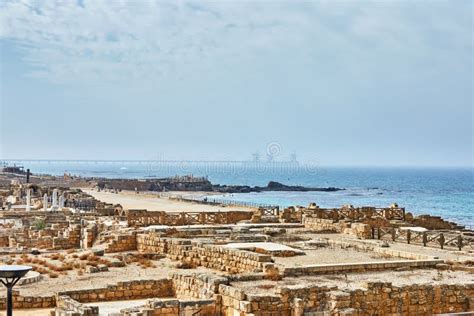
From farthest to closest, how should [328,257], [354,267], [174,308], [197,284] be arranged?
1. [328,257]
2. [354,267]
3. [197,284]
4. [174,308]

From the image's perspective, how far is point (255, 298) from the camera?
1279cm

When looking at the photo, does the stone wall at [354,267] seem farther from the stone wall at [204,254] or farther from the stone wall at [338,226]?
the stone wall at [338,226]

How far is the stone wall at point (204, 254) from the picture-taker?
17.9m

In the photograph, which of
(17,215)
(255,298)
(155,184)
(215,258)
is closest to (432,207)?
(155,184)

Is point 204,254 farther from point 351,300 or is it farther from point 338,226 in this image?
point 338,226

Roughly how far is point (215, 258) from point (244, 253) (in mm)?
1402

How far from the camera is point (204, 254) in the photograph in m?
A: 20.1

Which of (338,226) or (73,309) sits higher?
(338,226)

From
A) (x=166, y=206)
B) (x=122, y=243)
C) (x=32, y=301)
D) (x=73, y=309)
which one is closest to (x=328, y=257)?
(x=122, y=243)

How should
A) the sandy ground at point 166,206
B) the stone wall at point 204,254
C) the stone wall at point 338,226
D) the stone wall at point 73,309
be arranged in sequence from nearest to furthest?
the stone wall at point 73,309, the stone wall at point 204,254, the stone wall at point 338,226, the sandy ground at point 166,206

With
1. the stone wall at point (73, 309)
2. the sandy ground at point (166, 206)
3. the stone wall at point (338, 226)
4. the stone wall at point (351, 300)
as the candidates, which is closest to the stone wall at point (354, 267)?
the stone wall at point (351, 300)

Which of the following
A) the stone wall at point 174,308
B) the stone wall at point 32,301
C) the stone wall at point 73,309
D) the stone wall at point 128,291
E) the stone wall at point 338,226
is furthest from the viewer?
the stone wall at point 338,226

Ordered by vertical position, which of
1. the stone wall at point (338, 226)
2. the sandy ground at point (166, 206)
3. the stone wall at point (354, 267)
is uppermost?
the stone wall at point (338, 226)

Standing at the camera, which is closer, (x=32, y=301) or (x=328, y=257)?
(x=32, y=301)
